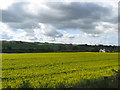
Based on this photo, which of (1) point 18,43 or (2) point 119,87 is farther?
(1) point 18,43

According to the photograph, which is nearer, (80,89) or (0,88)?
(80,89)

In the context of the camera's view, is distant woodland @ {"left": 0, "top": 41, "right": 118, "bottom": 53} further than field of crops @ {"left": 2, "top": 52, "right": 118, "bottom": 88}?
Yes

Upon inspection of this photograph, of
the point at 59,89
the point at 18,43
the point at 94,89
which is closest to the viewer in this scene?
the point at 94,89

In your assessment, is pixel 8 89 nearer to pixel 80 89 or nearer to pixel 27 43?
pixel 80 89

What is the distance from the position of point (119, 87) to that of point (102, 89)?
43.3 inches

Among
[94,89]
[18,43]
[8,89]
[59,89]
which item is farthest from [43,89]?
[18,43]

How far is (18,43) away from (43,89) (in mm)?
90758

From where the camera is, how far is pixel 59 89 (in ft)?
29.5

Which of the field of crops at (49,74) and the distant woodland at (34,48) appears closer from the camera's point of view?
the field of crops at (49,74)

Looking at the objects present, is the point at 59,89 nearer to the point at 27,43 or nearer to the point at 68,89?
the point at 68,89

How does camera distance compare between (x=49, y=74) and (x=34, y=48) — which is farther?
(x=34, y=48)

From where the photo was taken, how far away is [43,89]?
9031 millimetres

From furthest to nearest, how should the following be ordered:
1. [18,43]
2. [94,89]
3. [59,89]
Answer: [18,43], [59,89], [94,89]

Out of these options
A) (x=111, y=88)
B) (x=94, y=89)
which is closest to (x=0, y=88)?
(x=94, y=89)
